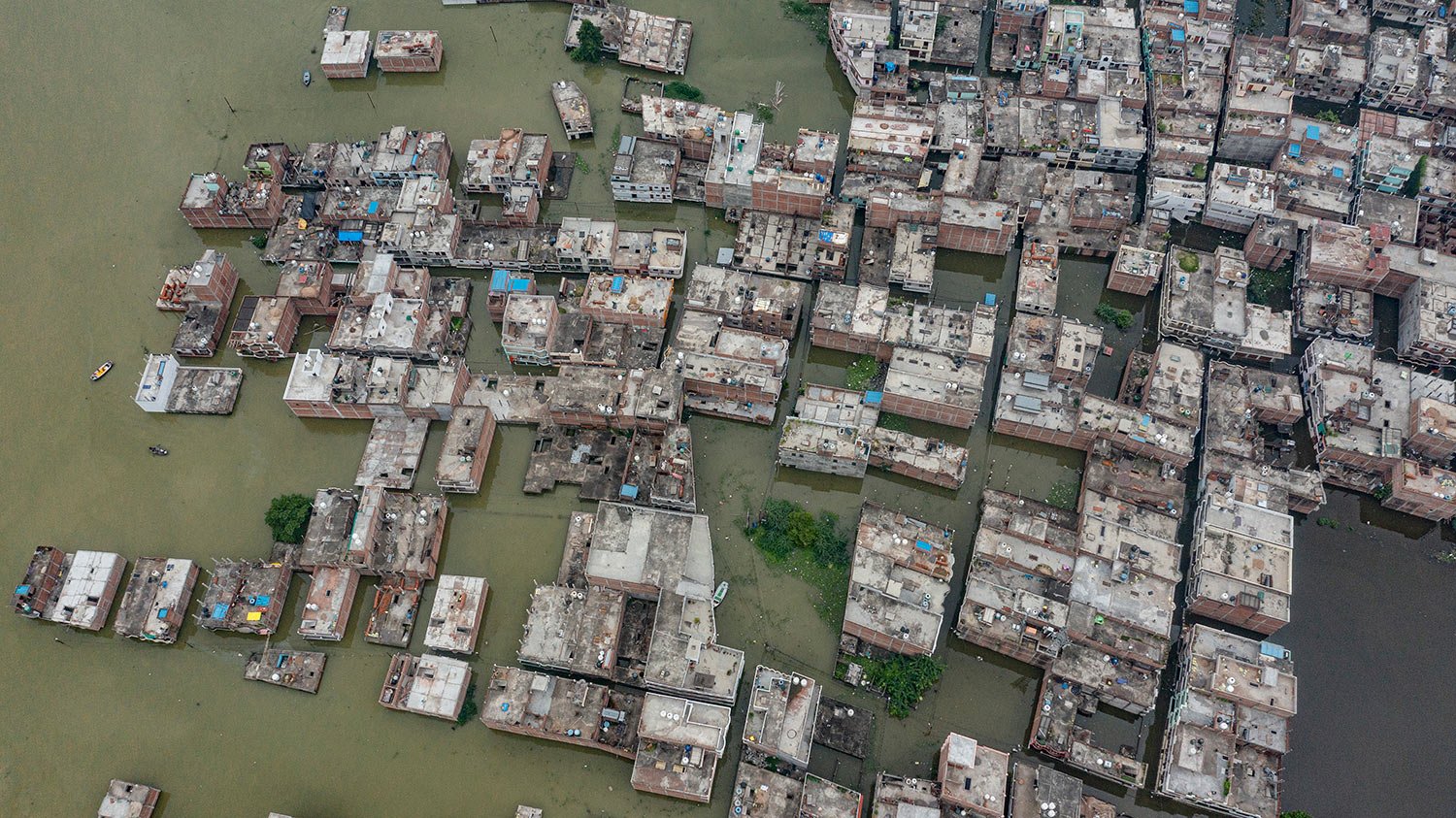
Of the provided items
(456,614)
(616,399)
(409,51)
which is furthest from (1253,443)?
(409,51)

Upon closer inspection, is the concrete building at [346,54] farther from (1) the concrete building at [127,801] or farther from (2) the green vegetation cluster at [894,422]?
(1) the concrete building at [127,801]

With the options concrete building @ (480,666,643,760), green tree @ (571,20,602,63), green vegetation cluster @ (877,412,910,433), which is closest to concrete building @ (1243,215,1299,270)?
green vegetation cluster @ (877,412,910,433)

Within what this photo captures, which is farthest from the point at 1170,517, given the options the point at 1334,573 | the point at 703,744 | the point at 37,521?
the point at 37,521

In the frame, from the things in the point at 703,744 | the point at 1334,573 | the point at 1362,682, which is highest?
the point at 1334,573

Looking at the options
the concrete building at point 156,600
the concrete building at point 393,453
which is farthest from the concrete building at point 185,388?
the concrete building at point 393,453

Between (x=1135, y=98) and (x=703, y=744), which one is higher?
(x=1135, y=98)

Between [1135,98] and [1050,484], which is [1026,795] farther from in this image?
[1135,98]

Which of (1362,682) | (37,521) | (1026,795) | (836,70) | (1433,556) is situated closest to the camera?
(1026,795)
